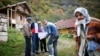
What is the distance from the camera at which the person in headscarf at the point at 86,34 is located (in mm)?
2461

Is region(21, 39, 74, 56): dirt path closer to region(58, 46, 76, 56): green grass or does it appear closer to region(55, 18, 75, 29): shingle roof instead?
region(58, 46, 76, 56): green grass

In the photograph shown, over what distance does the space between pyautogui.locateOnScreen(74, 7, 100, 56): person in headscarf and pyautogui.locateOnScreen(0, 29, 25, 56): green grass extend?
10.6 ft

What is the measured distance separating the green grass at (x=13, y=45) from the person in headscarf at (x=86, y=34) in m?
3.22

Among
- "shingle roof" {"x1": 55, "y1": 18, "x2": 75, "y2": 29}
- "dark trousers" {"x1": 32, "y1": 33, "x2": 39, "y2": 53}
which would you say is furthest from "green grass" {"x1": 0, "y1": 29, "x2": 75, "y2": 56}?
"dark trousers" {"x1": 32, "y1": 33, "x2": 39, "y2": 53}

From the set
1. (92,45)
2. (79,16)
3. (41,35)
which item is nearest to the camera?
(92,45)

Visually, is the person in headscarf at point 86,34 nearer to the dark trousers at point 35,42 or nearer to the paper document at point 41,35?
the paper document at point 41,35

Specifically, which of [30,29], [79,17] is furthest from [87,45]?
[30,29]

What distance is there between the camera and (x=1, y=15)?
637 cm

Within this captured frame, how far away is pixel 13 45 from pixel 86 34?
12.8 feet

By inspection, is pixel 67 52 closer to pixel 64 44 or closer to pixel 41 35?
pixel 64 44

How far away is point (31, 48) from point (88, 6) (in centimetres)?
179

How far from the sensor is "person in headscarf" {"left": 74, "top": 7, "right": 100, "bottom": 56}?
2461 millimetres

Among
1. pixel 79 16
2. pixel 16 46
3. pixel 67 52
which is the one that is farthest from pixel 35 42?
pixel 79 16

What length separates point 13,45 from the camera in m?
6.26
